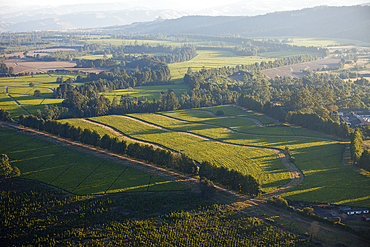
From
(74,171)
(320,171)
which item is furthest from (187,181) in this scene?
(320,171)

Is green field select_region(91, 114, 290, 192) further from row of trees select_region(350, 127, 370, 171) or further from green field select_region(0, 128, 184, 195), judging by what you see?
row of trees select_region(350, 127, 370, 171)

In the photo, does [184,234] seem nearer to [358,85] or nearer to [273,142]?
[273,142]

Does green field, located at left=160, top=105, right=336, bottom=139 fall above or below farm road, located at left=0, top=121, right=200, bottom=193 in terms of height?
above

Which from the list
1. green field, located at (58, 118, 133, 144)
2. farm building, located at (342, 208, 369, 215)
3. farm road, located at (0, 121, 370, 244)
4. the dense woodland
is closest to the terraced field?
farm building, located at (342, 208, 369, 215)

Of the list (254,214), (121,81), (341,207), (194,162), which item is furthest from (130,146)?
(121,81)

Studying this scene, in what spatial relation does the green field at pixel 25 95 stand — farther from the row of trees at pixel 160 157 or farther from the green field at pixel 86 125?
the row of trees at pixel 160 157

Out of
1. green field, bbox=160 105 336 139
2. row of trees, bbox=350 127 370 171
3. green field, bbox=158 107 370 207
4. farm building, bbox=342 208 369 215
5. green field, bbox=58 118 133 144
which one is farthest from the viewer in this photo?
green field, bbox=160 105 336 139

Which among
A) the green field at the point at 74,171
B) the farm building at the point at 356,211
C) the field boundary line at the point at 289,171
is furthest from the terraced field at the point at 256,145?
the green field at the point at 74,171
